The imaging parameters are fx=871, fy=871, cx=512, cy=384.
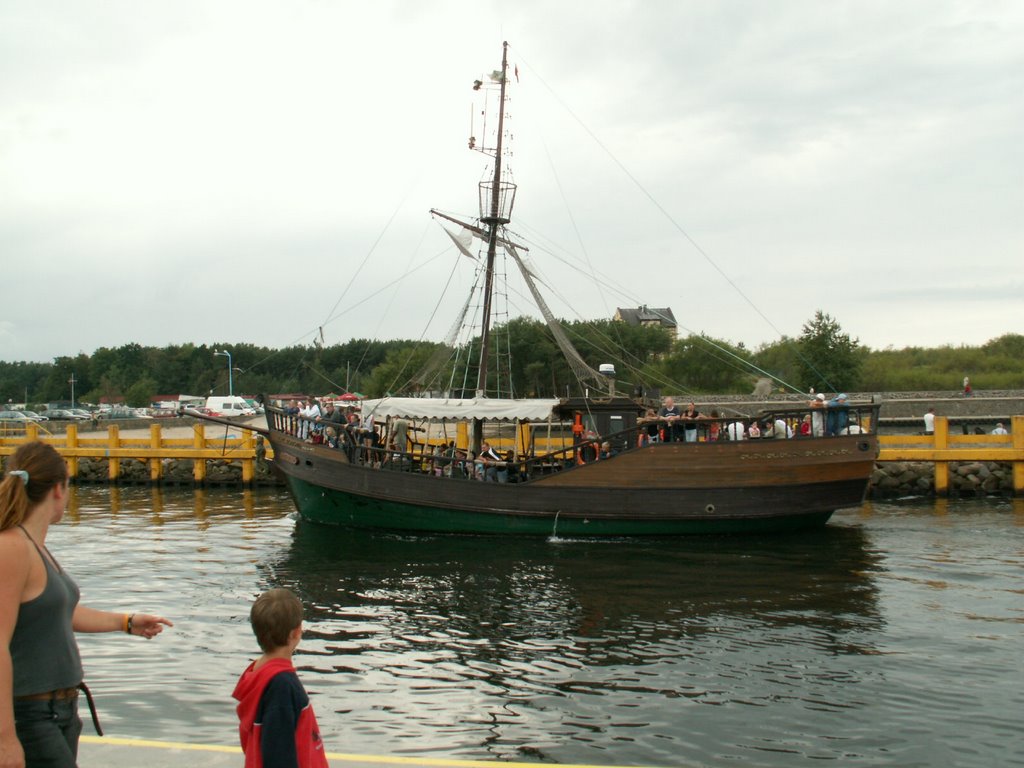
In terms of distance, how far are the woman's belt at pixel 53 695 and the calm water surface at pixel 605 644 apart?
394 cm

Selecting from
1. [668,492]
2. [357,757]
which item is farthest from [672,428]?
[357,757]

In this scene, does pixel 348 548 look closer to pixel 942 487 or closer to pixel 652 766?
pixel 652 766

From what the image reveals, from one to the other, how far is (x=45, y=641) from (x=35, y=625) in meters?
0.09

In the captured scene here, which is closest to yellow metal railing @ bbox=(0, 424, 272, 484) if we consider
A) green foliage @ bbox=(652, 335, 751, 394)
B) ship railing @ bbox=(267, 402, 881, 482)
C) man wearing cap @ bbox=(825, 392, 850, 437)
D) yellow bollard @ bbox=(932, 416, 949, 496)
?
ship railing @ bbox=(267, 402, 881, 482)

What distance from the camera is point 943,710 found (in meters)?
8.12

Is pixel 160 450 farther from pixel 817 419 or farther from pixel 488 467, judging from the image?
pixel 817 419

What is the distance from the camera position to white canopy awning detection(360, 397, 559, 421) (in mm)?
19531

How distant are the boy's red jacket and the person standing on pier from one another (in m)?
0.69

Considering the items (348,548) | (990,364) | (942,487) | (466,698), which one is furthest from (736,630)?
(990,364)

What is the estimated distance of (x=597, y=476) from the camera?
1822 cm

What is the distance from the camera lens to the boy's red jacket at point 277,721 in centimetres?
362

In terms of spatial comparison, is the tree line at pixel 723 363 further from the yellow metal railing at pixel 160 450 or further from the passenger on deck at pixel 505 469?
the passenger on deck at pixel 505 469

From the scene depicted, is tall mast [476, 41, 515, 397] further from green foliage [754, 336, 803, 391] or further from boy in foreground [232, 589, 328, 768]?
green foliage [754, 336, 803, 391]

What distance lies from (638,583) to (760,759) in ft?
23.2
